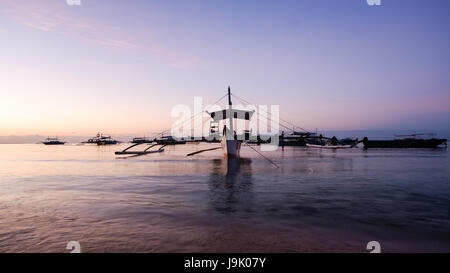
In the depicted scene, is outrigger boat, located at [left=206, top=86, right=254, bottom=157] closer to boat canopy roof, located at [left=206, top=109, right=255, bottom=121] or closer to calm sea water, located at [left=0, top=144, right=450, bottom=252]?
boat canopy roof, located at [left=206, top=109, right=255, bottom=121]

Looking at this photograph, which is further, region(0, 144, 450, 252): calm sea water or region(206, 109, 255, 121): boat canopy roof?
region(206, 109, 255, 121): boat canopy roof

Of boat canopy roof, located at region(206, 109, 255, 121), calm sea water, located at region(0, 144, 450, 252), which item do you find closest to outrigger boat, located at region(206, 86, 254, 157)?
boat canopy roof, located at region(206, 109, 255, 121)

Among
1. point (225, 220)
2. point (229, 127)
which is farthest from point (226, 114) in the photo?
point (225, 220)

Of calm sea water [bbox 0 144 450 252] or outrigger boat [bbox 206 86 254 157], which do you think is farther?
outrigger boat [bbox 206 86 254 157]

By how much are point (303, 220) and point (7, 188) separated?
19.0 meters

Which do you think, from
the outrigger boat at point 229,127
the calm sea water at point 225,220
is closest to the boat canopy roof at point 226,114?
the outrigger boat at point 229,127

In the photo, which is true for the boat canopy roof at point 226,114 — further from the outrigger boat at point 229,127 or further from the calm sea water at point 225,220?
the calm sea water at point 225,220

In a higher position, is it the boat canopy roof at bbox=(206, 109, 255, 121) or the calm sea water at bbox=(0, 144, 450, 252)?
the boat canopy roof at bbox=(206, 109, 255, 121)

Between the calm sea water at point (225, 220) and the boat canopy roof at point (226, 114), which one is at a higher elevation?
the boat canopy roof at point (226, 114)

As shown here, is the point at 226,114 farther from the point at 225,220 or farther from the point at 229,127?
the point at 225,220

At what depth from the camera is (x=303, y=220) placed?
927 centimetres
